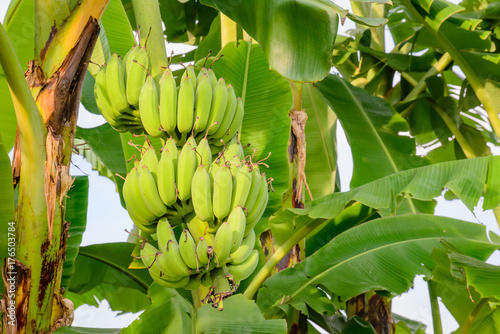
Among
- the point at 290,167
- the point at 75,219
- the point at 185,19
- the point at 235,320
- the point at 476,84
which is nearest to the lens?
the point at 235,320

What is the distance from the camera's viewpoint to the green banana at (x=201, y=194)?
3.33ft

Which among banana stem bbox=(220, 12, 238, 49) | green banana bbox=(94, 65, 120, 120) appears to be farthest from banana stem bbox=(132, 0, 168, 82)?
banana stem bbox=(220, 12, 238, 49)

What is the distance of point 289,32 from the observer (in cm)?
116

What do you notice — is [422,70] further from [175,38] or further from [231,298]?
[231,298]

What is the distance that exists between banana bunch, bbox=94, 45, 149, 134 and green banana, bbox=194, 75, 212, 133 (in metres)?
0.13

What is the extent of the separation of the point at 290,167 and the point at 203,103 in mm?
588

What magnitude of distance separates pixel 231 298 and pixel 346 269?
2.01 ft

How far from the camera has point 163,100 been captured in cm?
110

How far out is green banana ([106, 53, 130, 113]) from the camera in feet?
3.74

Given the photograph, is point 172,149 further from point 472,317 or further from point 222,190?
point 472,317

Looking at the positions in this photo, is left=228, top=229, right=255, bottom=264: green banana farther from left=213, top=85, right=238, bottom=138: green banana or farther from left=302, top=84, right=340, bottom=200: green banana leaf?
left=302, top=84, right=340, bottom=200: green banana leaf

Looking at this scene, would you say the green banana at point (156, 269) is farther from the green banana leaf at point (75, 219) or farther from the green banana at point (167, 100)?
the green banana leaf at point (75, 219)

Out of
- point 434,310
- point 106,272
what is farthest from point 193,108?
point 434,310

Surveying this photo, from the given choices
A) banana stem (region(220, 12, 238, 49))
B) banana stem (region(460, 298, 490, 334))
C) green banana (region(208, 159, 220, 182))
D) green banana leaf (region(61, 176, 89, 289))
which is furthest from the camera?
banana stem (region(220, 12, 238, 49))
